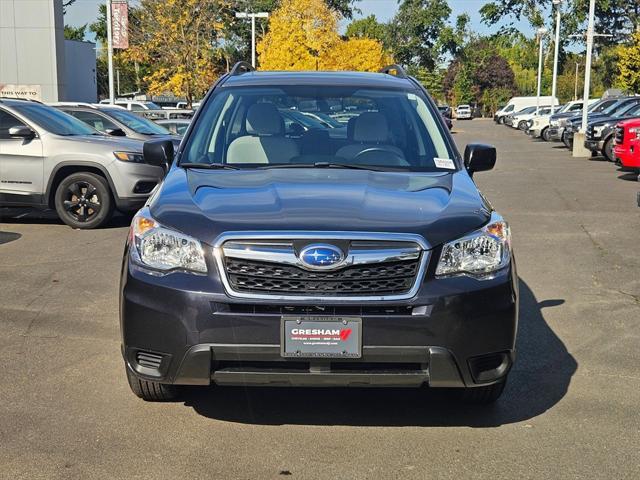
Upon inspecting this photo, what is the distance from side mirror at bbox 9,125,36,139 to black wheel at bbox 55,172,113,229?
0.72m

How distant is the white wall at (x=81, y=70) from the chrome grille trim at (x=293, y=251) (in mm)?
33350

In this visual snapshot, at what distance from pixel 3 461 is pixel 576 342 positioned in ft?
12.5

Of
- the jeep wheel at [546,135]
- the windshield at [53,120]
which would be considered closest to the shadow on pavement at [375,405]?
the windshield at [53,120]

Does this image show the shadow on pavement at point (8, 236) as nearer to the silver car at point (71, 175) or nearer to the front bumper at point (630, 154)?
the silver car at point (71, 175)

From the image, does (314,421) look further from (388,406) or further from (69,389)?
(69,389)

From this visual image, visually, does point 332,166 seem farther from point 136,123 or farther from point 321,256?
point 136,123

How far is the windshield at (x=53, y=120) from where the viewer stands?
11.3 meters

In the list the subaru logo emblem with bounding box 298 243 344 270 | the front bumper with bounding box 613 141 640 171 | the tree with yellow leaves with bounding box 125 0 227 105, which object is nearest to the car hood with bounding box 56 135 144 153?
the subaru logo emblem with bounding box 298 243 344 270

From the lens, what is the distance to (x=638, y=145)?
1689 centimetres

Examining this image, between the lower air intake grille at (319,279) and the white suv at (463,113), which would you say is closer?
the lower air intake grille at (319,279)

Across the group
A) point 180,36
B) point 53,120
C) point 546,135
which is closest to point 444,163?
point 53,120

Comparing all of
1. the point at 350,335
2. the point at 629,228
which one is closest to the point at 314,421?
the point at 350,335

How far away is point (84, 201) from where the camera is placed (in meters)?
11.0

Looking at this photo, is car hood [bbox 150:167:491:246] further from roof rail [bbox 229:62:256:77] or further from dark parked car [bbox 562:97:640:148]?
dark parked car [bbox 562:97:640:148]
